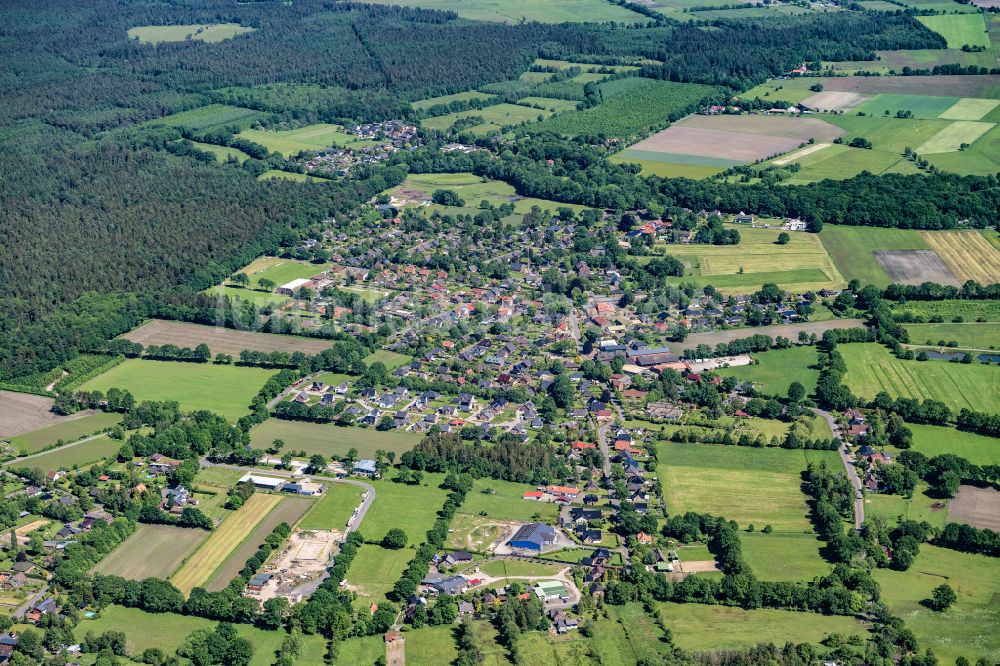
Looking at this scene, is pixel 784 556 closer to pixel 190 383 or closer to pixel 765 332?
pixel 765 332

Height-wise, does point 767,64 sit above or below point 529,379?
above

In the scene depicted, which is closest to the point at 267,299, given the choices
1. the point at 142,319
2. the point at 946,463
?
the point at 142,319

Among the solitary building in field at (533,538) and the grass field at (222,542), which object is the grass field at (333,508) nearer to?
the grass field at (222,542)

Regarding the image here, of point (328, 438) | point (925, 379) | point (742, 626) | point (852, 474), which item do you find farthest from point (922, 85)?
point (742, 626)

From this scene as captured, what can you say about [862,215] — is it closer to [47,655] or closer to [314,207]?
[314,207]

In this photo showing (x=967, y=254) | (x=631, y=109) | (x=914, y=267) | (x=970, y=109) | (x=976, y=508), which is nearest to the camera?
(x=976, y=508)

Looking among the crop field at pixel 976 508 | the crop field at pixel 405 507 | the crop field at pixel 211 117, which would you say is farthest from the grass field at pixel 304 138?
the crop field at pixel 976 508

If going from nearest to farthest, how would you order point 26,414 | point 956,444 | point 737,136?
point 956,444 → point 26,414 → point 737,136
